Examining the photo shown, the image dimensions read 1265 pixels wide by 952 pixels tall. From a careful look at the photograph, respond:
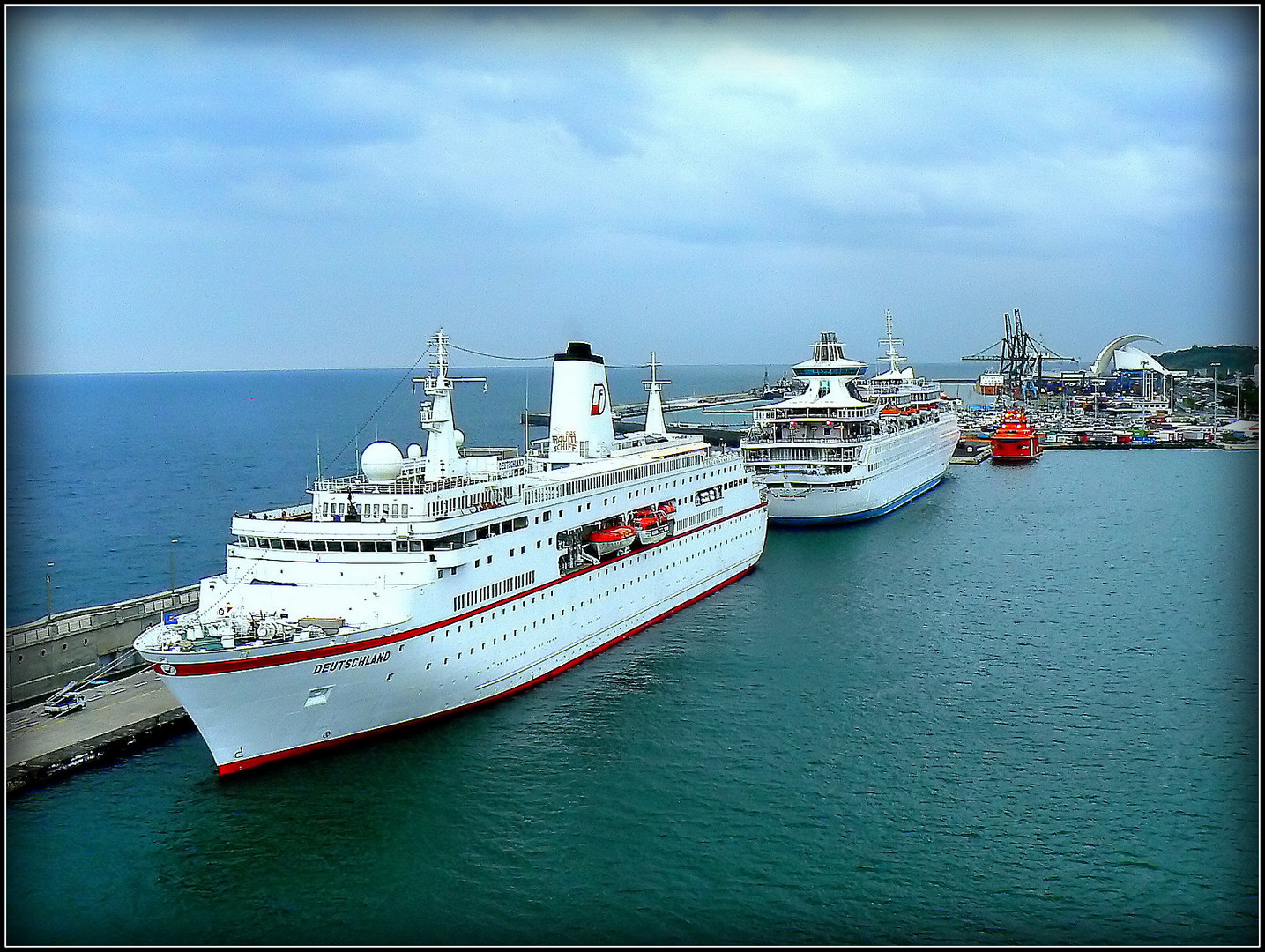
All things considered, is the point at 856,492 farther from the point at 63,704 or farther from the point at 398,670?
the point at 63,704

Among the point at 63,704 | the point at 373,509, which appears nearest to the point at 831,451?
the point at 373,509

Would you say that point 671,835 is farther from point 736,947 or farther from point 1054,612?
point 1054,612

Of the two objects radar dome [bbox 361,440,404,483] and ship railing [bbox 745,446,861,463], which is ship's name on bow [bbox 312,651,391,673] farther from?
ship railing [bbox 745,446,861,463]

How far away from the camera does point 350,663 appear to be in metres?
19.7

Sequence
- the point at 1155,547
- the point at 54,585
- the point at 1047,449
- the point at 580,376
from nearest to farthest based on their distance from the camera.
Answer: the point at 580,376, the point at 54,585, the point at 1155,547, the point at 1047,449

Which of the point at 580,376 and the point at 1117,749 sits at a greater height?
the point at 580,376

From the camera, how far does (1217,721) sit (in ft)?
74.2

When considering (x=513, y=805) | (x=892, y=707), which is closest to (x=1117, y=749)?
(x=892, y=707)

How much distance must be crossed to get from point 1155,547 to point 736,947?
3669 centimetres

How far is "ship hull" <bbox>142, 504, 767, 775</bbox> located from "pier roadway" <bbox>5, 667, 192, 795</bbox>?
2.97 meters

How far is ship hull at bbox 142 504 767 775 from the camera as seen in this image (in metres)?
18.5

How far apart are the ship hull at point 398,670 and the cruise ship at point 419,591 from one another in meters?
0.04

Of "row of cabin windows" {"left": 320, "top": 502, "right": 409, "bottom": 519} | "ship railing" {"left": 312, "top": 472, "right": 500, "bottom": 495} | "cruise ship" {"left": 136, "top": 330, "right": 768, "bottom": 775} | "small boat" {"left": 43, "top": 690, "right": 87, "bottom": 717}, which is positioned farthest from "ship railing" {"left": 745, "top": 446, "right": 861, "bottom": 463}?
"small boat" {"left": 43, "top": 690, "right": 87, "bottom": 717}

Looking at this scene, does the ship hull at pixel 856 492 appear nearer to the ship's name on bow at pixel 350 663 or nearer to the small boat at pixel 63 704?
the ship's name on bow at pixel 350 663
